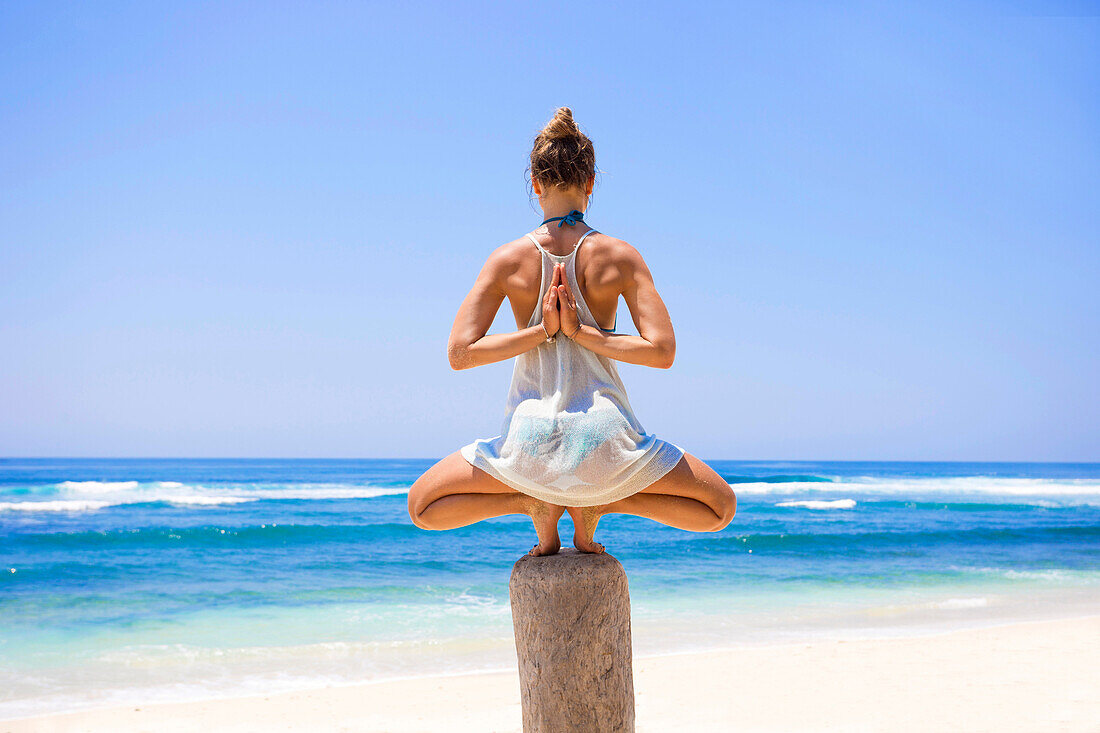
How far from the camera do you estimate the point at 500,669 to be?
299 inches


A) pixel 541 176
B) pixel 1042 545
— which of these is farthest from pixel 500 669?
pixel 1042 545

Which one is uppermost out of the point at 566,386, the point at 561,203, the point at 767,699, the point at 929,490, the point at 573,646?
the point at 561,203

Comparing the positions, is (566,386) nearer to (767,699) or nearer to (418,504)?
(418,504)

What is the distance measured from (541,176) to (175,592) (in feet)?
34.1

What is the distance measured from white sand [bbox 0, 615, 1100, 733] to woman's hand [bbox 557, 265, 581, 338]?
403 centimetres

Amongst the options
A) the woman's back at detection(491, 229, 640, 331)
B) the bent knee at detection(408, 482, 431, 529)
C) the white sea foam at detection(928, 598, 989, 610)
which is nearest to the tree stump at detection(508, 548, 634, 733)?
the bent knee at detection(408, 482, 431, 529)

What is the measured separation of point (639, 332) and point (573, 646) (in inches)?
46.6

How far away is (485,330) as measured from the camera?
2.99 m

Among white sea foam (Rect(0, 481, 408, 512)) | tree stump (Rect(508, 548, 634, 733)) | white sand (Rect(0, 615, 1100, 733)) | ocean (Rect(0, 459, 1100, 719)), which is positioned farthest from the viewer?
white sea foam (Rect(0, 481, 408, 512))

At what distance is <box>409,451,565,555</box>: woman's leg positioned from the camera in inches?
116

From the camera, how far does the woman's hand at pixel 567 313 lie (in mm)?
2850

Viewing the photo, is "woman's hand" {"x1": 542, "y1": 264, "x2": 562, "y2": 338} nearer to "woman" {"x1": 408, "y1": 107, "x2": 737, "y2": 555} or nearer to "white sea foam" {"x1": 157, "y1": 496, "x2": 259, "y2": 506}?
"woman" {"x1": 408, "y1": 107, "x2": 737, "y2": 555}

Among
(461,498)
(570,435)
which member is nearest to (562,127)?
(570,435)

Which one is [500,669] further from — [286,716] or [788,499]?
[788,499]
